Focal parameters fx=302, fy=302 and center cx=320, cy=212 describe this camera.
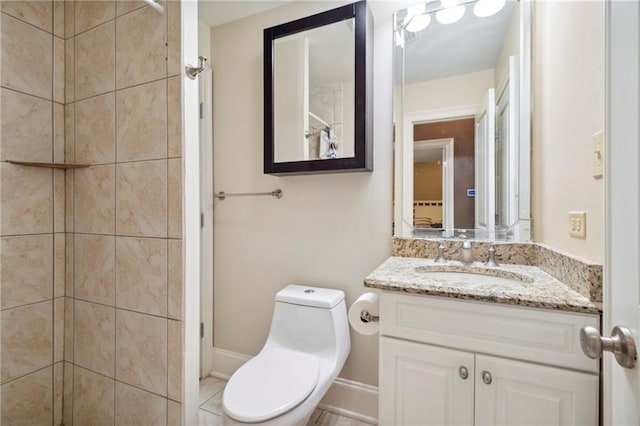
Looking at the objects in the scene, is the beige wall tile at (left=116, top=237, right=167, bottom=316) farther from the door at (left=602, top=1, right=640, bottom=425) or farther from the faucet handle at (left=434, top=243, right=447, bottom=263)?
the door at (left=602, top=1, right=640, bottom=425)

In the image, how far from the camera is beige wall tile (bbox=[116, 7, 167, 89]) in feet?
3.77

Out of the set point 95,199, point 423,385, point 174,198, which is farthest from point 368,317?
point 95,199

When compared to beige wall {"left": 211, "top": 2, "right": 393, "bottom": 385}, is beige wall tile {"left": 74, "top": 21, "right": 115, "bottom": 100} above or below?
above

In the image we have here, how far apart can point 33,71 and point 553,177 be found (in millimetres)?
2154

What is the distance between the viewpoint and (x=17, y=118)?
1224 mm

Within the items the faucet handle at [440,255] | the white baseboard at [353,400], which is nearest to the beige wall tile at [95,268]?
the white baseboard at [353,400]

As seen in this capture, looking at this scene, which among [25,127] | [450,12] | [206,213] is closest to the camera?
[25,127]

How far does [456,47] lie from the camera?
1466 mm

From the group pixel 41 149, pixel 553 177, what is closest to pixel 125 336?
pixel 41 149

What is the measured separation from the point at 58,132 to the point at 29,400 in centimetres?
117

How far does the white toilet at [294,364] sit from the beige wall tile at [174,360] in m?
0.18

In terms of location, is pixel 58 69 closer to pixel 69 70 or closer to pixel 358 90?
pixel 69 70

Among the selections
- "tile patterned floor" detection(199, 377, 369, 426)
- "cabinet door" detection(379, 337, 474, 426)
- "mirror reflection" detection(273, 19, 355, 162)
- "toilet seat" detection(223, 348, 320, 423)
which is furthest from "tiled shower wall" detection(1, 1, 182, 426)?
"cabinet door" detection(379, 337, 474, 426)

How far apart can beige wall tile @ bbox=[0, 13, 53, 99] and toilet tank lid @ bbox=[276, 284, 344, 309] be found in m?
1.42
